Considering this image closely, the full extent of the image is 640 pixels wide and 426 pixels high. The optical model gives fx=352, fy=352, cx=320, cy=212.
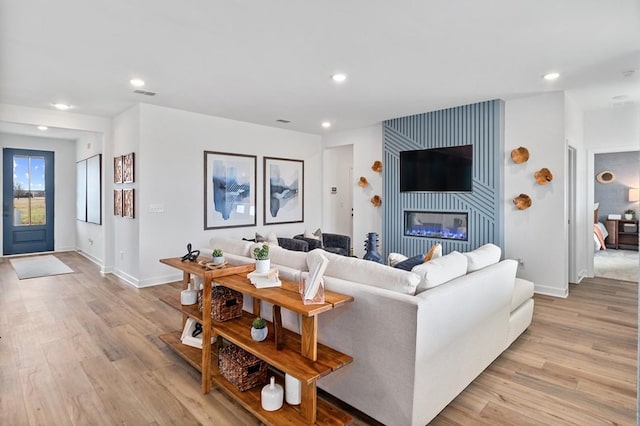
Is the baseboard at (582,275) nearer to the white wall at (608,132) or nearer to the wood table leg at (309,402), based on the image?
the white wall at (608,132)

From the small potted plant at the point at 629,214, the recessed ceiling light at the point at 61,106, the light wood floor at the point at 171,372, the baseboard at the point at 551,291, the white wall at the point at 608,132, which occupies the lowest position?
the light wood floor at the point at 171,372

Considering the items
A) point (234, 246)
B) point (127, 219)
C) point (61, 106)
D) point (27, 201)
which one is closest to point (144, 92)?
point (61, 106)

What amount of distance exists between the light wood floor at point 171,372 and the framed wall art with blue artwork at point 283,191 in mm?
2953

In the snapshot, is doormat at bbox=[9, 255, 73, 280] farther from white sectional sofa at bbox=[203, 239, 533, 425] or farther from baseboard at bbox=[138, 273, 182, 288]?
white sectional sofa at bbox=[203, 239, 533, 425]

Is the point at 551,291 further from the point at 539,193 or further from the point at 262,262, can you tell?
the point at 262,262

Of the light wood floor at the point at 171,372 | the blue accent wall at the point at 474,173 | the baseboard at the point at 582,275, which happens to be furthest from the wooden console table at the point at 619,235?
the blue accent wall at the point at 474,173

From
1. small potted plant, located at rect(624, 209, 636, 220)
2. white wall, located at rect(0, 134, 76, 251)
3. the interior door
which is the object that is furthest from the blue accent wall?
the interior door

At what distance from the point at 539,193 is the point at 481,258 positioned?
2.67 metres

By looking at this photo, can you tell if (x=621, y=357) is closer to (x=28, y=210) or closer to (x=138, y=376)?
(x=138, y=376)

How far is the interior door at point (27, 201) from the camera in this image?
754 cm

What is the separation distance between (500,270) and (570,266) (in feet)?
11.8

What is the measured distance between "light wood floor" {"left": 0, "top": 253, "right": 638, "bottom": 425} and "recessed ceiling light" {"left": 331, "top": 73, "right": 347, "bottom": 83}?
3152 millimetres

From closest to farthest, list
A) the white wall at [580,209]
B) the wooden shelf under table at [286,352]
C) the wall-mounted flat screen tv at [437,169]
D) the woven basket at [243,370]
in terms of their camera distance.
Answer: the wooden shelf under table at [286,352] → the woven basket at [243,370] → the white wall at [580,209] → the wall-mounted flat screen tv at [437,169]

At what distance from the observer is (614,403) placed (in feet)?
7.52
